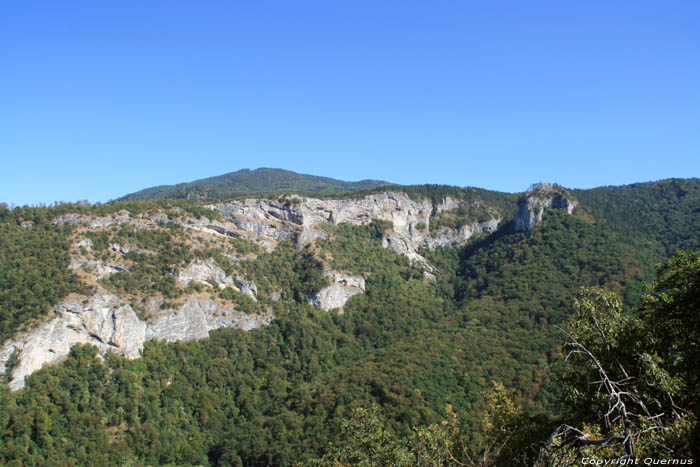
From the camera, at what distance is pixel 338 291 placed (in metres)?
101

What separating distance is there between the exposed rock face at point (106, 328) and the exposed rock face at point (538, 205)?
3198 inches

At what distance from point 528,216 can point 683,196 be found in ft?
138

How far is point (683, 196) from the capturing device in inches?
4444

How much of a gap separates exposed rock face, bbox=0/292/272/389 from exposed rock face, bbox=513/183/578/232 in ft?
267

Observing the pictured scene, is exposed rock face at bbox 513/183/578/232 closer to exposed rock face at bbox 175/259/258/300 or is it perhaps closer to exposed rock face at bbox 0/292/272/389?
exposed rock face at bbox 175/259/258/300

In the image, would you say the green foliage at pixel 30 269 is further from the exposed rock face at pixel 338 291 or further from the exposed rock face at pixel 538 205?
the exposed rock face at pixel 538 205

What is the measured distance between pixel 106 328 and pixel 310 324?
40088 millimetres

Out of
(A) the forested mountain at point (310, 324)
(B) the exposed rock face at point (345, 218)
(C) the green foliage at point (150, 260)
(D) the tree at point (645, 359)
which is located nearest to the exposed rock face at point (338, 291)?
(A) the forested mountain at point (310, 324)

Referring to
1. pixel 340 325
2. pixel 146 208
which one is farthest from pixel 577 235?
pixel 146 208

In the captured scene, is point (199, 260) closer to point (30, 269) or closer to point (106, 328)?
point (106, 328)

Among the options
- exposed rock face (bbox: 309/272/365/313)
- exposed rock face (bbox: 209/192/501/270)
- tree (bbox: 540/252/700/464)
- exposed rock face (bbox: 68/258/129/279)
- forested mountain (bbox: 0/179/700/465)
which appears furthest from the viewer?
exposed rock face (bbox: 209/192/501/270)

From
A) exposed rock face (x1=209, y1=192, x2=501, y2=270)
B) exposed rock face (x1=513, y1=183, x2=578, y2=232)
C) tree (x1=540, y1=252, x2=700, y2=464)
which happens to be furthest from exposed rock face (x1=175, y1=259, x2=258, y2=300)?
tree (x1=540, y1=252, x2=700, y2=464)

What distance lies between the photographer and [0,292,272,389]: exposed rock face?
192ft

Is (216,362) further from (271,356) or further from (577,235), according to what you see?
(577,235)
